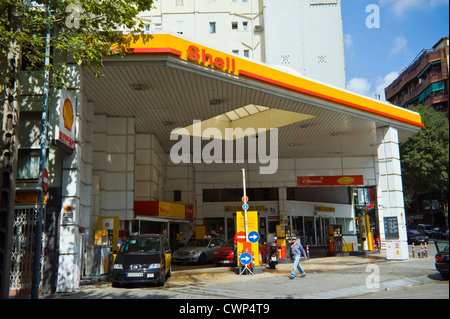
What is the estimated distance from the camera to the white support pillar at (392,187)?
19.3 m

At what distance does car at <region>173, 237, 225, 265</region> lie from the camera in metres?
20.1

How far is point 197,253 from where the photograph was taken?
2019 centimetres

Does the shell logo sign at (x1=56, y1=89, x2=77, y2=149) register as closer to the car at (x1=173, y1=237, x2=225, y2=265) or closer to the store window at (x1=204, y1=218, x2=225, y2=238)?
the car at (x1=173, y1=237, x2=225, y2=265)

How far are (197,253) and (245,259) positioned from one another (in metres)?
5.92

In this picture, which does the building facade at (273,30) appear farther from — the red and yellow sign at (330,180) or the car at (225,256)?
the car at (225,256)

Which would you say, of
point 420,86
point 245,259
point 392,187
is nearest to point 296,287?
point 245,259

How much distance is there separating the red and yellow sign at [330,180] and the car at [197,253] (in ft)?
37.4

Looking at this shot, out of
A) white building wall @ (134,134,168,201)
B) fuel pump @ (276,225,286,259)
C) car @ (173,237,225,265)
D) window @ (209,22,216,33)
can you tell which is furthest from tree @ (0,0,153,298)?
window @ (209,22,216,33)

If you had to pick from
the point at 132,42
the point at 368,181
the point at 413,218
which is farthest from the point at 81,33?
the point at 413,218

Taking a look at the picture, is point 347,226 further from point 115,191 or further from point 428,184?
point 115,191

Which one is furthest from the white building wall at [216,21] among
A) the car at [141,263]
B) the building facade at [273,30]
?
the car at [141,263]

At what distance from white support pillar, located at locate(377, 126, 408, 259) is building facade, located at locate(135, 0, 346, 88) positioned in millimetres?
20547

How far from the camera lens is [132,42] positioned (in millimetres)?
13422
